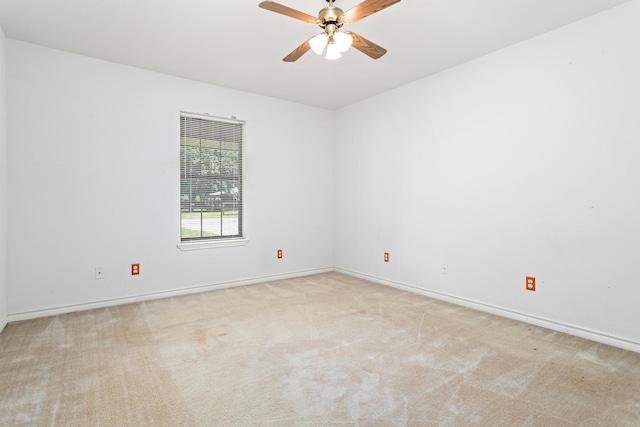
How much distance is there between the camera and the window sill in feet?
13.1

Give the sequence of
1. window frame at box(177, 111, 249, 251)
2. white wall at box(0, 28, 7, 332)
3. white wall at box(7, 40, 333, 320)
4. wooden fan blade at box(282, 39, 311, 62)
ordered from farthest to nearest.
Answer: window frame at box(177, 111, 249, 251) < white wall at box(7, 40, 333, 320) < white wall at box(0, 28, 7, 332) < wooden fan blade at box(282, 39, 311, 62)

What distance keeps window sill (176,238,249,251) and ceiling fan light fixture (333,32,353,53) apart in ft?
9.18

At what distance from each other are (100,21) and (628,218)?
4342mm

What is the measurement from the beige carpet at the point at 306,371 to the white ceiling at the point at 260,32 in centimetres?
253

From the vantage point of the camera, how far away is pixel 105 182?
349 cm

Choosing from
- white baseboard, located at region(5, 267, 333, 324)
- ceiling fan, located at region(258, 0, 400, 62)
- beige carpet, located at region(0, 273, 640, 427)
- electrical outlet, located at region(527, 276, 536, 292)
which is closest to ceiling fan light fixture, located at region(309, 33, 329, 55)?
ceiling fan, located at region(258, 0, 400, 62)

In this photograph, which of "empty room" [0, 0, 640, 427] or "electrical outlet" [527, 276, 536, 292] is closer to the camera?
"empty room" [0, 0, 640, 427]

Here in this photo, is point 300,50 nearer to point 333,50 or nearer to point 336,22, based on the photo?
point 333,50

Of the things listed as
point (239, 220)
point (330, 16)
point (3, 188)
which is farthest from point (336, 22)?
point (3, 188)

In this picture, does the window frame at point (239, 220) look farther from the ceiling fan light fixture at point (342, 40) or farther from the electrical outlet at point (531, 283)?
the electrical outlet at point (531, 283)

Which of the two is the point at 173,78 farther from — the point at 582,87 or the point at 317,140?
the point at 582,87

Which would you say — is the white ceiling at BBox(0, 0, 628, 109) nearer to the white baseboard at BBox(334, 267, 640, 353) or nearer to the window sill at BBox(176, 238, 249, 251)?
the window sill at BBox(176, 238, 249, 251)

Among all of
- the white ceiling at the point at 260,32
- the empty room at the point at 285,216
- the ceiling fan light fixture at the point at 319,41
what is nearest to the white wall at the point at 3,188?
the empty room at the point at 285,216

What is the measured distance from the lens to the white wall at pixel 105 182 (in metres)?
3.13
